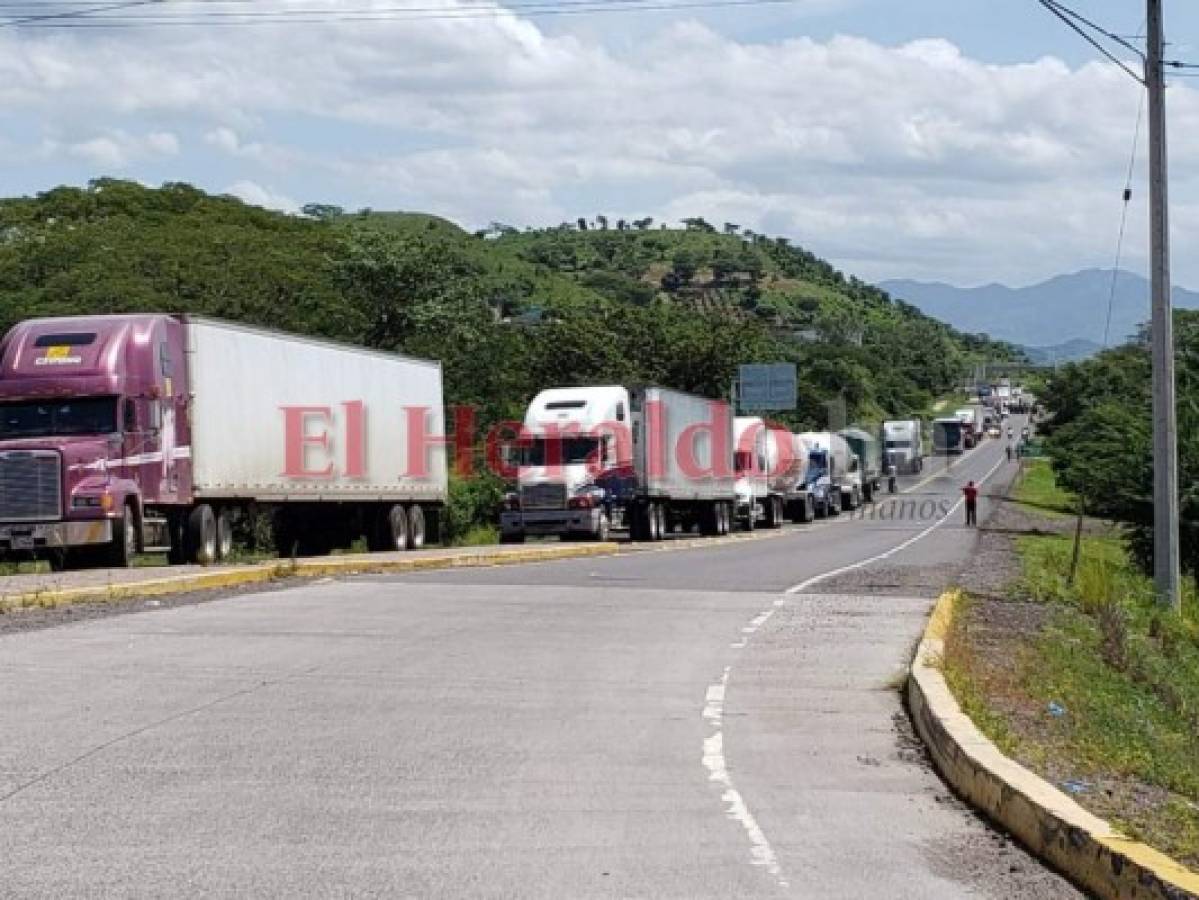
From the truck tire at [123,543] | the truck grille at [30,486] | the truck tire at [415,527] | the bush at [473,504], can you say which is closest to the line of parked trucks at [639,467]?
the truck tire at [415,527]

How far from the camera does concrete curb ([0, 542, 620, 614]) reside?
68.2 feet

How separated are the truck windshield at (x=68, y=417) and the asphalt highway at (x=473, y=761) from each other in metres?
8.41

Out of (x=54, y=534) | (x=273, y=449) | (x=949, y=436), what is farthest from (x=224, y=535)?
(x=949, y=436)

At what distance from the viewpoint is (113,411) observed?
27.5m

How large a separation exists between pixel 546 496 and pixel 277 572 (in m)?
16.3

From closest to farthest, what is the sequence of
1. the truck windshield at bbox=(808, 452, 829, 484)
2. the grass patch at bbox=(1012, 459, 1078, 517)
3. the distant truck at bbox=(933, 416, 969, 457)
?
the truck windshield at bbox=(808, 452, 829, 484) < the grass patch at bbox=(1012, 459, 1078, 517) < the distant truck at bbox=(933, 416, 969, 457)

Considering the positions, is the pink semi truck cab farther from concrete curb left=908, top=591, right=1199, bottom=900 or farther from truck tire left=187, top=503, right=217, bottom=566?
concrete curb left=908, top=591, right=1199, bottom=900

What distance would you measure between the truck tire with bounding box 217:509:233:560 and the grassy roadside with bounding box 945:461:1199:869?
13482mm

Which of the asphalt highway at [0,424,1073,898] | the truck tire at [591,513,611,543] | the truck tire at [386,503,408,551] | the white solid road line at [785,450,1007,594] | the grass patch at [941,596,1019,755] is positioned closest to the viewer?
the asphalt highway at [0,424,1073,898]

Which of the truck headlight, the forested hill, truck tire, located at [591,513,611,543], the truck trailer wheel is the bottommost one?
the truck trailer wheel

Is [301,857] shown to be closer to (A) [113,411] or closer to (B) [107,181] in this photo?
(A) [113,411]

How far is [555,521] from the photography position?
4172 centimetres

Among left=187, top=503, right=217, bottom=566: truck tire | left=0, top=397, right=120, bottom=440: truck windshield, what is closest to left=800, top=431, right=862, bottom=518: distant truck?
left=187, top=503, right=217, bottom=566: truck tire

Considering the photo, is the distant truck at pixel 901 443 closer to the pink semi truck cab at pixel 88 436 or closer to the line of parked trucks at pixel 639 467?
the line of parked trucks at pixel 639 467
